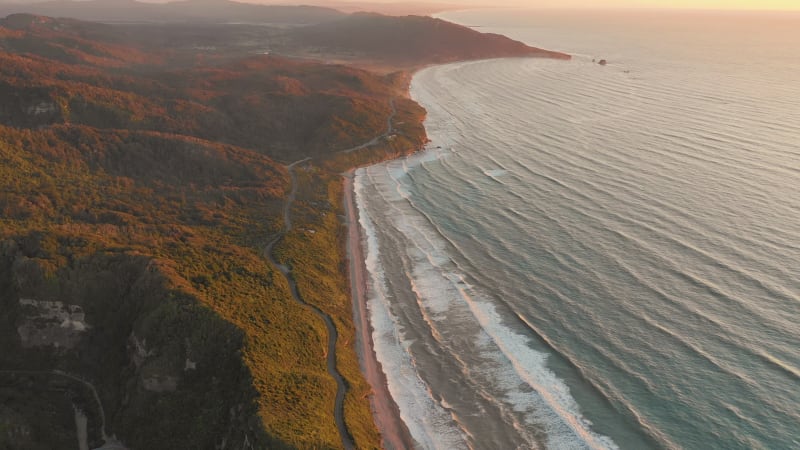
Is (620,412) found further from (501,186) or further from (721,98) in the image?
(721,98)

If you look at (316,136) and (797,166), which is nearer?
(797,166)

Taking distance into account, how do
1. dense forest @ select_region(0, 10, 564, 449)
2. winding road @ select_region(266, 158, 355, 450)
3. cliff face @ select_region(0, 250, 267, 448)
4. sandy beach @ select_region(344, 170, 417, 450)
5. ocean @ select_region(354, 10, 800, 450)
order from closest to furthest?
cliff face @ select_region(0, 250, 267, 448), dense forest @ select_region(0, 10, 564, 449), winding road @ select_region(266, 158, 355, 450), sandy beach @ select_region(344, 170, 417, 450), ocean @ select_region(354, 10, 800, 450)

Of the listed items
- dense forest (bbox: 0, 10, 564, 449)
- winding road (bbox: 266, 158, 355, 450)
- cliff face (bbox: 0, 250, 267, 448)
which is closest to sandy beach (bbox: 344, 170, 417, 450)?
dense forest (bbox: 0, 10, 564, 449)

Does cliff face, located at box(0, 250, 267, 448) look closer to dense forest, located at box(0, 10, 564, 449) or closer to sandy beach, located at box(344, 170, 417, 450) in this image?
dense forest, located at box(0, 10, 564, 449)

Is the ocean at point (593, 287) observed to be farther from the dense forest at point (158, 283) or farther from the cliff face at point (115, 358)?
the cliff face at point (115, 358)

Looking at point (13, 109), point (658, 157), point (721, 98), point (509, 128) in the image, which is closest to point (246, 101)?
point (13, 109)
